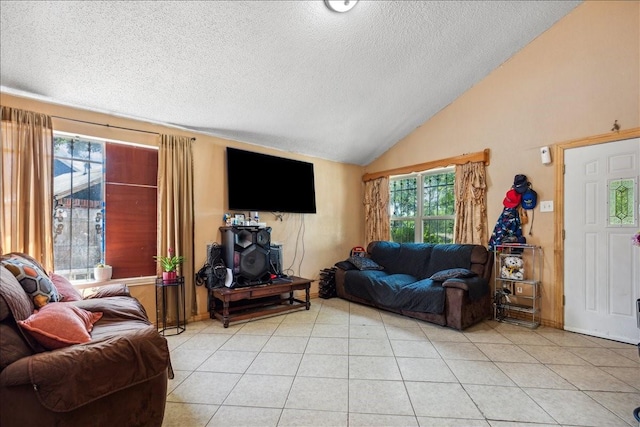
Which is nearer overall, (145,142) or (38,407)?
(38,407)

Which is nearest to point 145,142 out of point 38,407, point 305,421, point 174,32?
point 174,32

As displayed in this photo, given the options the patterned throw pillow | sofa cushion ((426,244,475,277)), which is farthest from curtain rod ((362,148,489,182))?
the patterned throw pillow

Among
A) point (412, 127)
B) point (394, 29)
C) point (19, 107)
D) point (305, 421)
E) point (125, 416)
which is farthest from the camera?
point (412, 127)

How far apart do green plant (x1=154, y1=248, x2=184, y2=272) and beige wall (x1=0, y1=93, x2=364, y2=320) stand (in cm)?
29

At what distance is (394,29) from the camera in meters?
2.66

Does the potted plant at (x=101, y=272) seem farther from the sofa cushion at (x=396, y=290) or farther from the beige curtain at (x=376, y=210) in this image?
the beige curtain at (x=376, y=210)

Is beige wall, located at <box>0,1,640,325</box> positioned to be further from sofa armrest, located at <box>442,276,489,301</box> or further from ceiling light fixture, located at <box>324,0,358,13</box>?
ceiling light fixture, located at <box>324,0,358,13</box>

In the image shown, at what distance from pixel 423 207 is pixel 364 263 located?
1375 millimetres

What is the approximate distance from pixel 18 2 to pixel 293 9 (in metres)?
1.82

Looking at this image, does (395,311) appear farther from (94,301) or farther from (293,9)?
(293,9)

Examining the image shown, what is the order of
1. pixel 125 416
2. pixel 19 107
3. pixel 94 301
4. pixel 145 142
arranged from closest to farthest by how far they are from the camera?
pixel 125 416 → pixel 94 301 → pixel 19 107 → pixel 145 142

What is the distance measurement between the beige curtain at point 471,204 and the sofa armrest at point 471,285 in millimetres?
712

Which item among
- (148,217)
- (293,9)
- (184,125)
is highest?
(293,9)

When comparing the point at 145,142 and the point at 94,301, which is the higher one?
the point at 145,142
